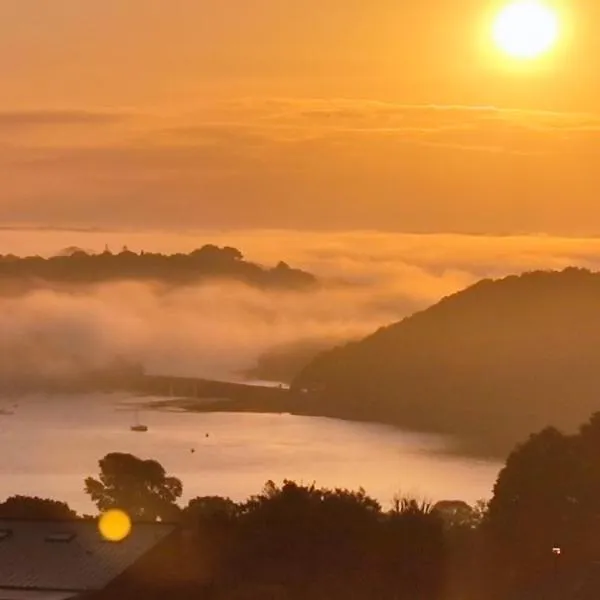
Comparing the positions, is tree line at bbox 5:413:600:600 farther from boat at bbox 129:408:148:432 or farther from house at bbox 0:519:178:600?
boat at bbox 129:408:148:432

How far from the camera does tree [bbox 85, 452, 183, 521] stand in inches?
2061

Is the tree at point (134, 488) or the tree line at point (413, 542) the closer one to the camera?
the tree line at point (413, 542)

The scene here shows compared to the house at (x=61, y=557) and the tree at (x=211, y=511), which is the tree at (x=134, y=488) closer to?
the tree at (x=211, y=511)

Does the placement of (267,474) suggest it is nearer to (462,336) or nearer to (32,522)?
(462,336)

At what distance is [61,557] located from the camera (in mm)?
26984

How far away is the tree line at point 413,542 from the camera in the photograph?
32719 mm

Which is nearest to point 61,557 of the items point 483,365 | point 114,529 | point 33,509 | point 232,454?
point 114,529

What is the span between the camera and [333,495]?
3947cm

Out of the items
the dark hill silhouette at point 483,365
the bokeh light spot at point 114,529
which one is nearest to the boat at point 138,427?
the dark hill silhouette at point 483,365

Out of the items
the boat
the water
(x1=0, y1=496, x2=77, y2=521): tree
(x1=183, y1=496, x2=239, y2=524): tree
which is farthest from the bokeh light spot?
the boat

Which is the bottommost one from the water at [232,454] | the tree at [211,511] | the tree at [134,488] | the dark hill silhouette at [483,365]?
the tree at [211,511]

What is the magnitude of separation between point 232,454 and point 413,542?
275 feet

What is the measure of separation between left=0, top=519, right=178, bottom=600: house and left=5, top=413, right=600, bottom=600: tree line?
1.16 m

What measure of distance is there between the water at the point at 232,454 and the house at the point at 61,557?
37053 mm
